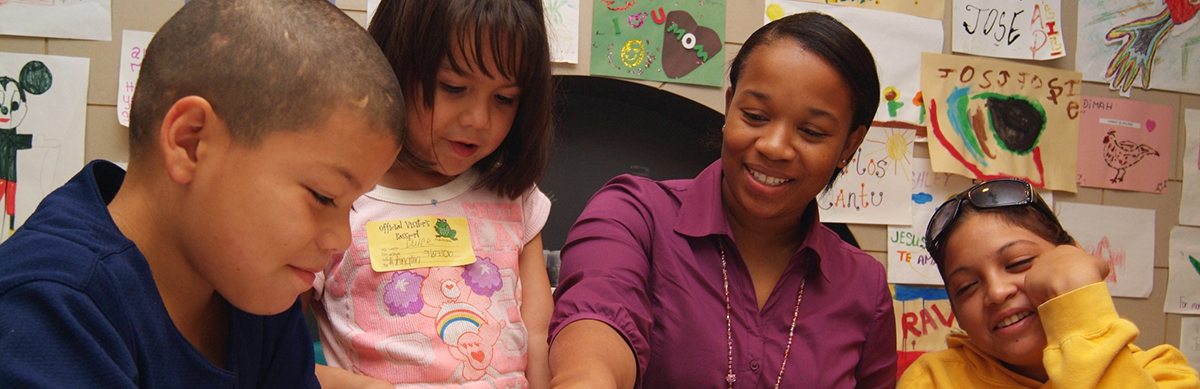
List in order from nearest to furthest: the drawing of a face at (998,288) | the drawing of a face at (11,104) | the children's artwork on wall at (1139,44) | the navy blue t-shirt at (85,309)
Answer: the navy blue t-shirt at (85,309) < the drawing of a face at (998,288) < the drawing of a face at (11,104) < the children's artwork on wall at (1139,44)

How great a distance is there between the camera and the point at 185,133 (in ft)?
1.95

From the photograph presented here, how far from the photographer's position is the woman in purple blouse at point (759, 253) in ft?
3.21

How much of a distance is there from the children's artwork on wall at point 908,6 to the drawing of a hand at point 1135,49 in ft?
1.69

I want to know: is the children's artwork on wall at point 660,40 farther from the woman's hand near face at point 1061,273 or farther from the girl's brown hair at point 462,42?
the woman's hand near face at point 1061,273

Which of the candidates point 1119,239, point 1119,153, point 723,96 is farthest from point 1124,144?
point 723,96

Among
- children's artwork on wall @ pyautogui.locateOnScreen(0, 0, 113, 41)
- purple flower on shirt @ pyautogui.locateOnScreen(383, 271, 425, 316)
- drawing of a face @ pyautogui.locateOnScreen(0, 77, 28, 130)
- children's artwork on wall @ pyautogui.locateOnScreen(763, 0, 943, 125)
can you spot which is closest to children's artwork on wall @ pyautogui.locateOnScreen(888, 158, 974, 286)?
children's artwork on wall @ pyautogui.locateOnScreen(763, 0, 943, 125)

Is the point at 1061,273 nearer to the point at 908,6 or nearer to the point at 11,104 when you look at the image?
the point at 908,6

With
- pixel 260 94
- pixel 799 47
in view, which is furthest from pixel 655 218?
pixel 260 94

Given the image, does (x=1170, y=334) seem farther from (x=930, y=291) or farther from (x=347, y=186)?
(x=347, y=186)

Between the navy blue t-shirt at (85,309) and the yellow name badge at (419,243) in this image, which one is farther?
the yellow name badge at (419,243)

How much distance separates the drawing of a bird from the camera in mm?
1990

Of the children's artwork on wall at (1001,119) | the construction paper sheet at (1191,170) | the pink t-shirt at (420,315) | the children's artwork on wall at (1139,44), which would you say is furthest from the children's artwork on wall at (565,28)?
the construction paper sheet at (1191,170)

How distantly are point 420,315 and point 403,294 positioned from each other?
1.3 inches

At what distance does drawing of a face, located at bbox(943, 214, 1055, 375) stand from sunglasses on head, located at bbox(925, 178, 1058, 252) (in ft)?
0.09
